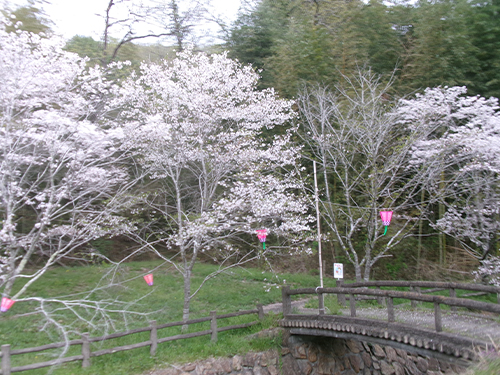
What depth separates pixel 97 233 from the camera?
31.6 feet

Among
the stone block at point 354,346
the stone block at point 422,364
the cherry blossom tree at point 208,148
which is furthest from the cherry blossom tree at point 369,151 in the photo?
the stone block at point 422,364

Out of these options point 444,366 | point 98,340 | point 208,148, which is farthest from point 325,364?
point 208,148

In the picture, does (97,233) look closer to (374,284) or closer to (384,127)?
(374,284)

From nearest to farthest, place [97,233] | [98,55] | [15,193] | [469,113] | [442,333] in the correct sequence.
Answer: [442,333] → [15,193] → [97,233] → [469,113] → [98,55]

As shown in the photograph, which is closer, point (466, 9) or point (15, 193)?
point (15, 193)

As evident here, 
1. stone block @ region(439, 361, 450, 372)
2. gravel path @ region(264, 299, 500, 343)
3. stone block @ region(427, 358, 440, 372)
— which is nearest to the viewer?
gravel path @ region(264, 299, 500, 343)

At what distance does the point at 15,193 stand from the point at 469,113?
12931 millimetres

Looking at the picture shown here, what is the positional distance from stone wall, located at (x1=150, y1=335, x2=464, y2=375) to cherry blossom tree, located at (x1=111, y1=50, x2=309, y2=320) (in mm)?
2217

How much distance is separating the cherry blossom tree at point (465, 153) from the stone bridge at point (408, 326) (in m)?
4.17

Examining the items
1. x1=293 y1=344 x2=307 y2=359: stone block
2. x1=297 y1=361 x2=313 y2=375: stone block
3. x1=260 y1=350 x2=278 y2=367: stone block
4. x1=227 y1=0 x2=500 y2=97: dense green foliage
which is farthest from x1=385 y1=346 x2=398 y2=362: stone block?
x1=227 y1=0 x2=500 y2=97: dense green foliage

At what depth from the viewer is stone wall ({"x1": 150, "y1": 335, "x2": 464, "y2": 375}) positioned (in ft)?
31.3

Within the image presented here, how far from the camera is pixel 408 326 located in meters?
7.12

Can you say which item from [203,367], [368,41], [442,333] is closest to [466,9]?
[368,41]

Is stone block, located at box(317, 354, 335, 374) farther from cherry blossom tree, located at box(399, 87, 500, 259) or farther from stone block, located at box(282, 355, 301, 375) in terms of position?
cherry blossom tree, located at box(399, 87, 500, 259)
